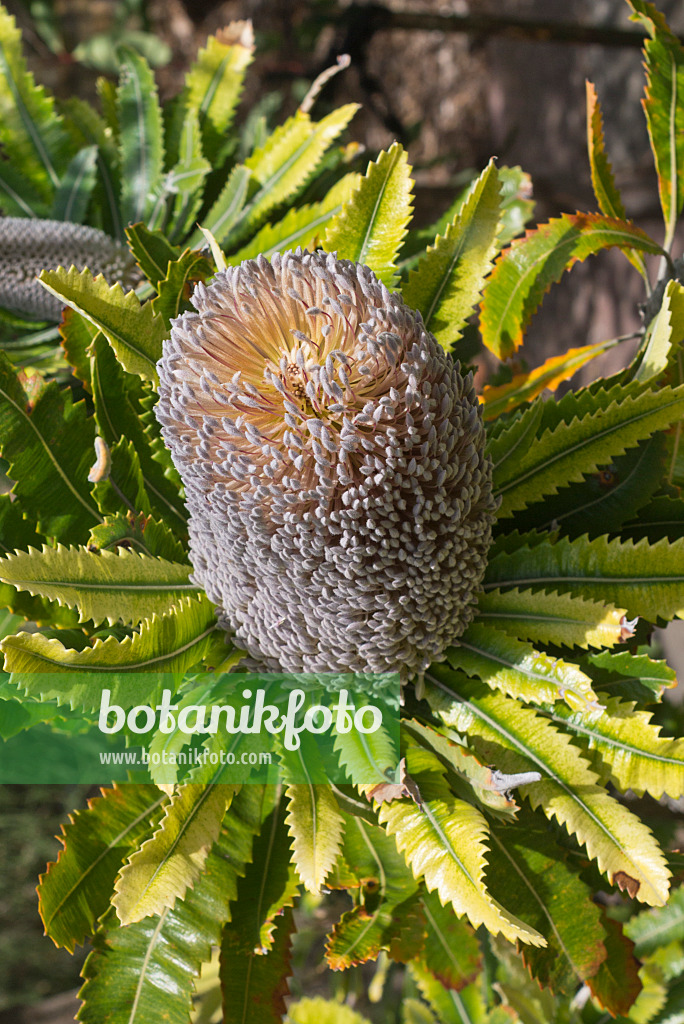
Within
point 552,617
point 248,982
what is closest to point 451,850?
point 552,617

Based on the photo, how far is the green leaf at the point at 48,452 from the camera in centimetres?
82

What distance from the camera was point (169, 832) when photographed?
28.4 inches

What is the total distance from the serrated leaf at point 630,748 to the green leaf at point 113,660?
1.29 ft

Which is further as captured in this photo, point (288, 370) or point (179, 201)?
point (179, 201)

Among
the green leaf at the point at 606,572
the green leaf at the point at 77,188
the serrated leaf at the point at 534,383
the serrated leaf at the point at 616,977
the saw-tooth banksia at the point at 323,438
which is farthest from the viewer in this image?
the green leaf at the point at 77,188

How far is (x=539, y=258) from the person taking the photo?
3.02ft

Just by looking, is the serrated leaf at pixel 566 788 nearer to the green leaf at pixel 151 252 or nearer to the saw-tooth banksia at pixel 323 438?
the saw-tooth banksia at pixel 323 438

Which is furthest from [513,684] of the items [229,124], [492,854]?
[229,124]

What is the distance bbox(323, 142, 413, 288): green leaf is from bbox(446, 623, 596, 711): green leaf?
40 cm

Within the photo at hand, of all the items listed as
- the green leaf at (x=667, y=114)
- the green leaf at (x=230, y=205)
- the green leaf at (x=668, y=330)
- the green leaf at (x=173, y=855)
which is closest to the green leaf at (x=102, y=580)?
the green leaf at (x=173, y=855)

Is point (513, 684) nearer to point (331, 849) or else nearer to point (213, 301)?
point (331, 849)

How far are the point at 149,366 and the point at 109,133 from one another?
86 cm

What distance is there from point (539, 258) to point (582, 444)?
0.29 meters

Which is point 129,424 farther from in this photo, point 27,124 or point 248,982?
point 27,124
